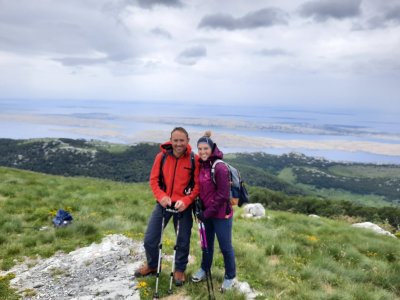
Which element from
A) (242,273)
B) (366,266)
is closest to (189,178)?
(242,273)

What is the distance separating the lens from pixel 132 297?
6414 millimetres

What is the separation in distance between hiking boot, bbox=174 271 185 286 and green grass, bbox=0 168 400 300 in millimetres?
177

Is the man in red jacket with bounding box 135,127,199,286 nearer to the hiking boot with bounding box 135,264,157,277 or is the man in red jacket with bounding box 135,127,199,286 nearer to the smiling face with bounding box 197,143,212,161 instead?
the hiking boot with bounding box 135,264,157,277

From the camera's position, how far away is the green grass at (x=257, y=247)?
751cm

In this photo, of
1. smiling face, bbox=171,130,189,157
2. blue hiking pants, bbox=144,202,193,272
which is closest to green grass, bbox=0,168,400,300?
blue hiking pants, bbox=144,202,193,272

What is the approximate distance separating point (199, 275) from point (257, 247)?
383 centimetres

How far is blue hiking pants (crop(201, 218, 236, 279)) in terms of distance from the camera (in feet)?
21.9

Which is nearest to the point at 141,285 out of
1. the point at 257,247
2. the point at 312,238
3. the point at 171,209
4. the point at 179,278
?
the point at 179,278

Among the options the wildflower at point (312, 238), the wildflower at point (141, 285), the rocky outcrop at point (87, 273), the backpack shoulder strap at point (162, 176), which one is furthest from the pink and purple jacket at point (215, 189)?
the wildflower at point (312, 238)

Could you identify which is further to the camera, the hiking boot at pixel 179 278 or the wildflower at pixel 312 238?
the wildflower at pixel 312 238

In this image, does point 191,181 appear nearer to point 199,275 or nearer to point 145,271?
point 199,275

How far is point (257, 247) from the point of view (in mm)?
10492

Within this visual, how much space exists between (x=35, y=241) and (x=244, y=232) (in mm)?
6989

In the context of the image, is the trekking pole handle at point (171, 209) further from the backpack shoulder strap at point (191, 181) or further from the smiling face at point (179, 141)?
the smiling face at point (179, 141)
